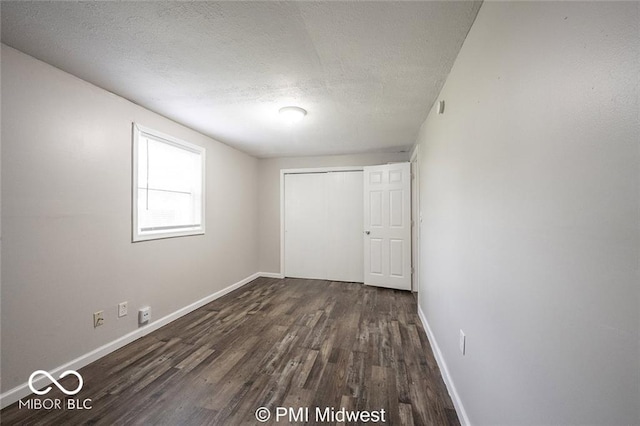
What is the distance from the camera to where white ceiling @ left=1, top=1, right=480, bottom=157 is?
1289 mm

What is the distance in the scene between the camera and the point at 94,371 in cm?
189

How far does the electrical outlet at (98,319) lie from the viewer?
2.02 metres

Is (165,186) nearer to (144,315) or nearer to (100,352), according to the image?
(144,315)

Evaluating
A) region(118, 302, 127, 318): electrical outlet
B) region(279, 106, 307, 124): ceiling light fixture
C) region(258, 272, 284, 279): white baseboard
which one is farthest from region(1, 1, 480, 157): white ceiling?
region(258, 272, 284, 279): white baseboard

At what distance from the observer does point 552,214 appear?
71 cm

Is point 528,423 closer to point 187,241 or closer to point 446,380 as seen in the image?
point 446,380

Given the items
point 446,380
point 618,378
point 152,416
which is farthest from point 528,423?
point 152,416
